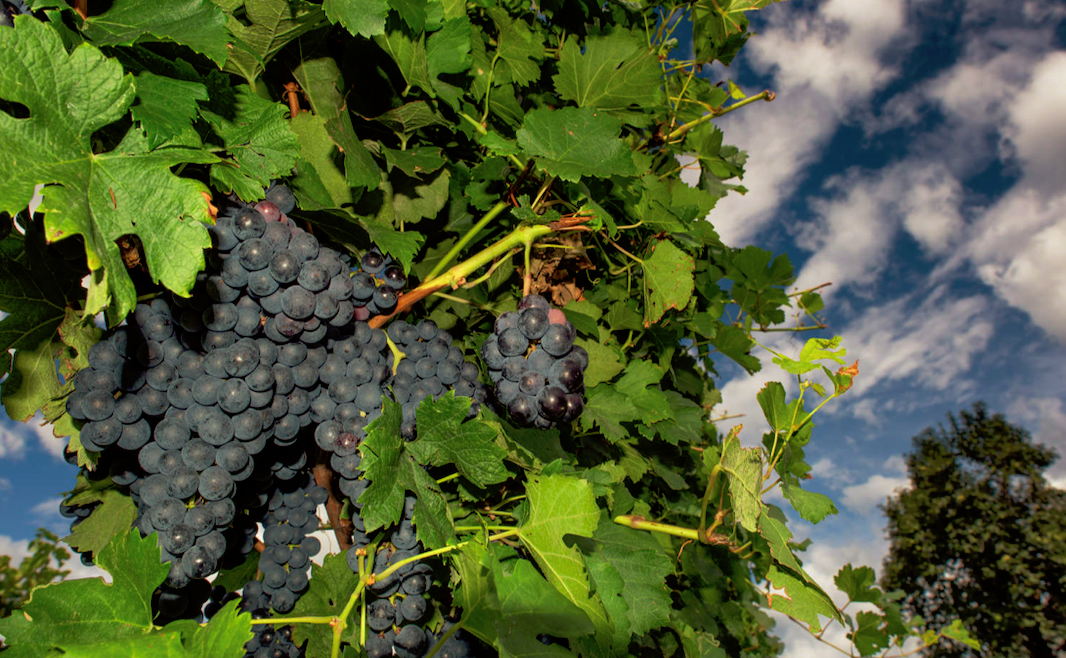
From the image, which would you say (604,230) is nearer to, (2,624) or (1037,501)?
(2,624)

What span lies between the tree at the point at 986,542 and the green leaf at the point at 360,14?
1283 centimetres

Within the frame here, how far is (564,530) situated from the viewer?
87 cm

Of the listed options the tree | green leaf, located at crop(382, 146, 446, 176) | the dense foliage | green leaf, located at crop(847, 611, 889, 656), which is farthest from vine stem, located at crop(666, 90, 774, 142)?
the tree

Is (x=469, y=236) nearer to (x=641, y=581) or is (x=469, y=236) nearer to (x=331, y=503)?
(x=331, y=503)

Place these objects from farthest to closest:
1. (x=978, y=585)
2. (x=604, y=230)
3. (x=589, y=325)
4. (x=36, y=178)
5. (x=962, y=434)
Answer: (x=962, y=434)
(x=978, y=585)
(x=604, y=230)
(x=589, y=325)
(x=36, y=178)

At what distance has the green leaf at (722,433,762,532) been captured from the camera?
113 centimetres

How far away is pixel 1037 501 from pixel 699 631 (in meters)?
12.7

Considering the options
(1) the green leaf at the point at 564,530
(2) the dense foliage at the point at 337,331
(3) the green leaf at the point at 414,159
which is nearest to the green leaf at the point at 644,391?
(2) the dense foliage at the point at 337,331

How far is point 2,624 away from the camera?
677mm

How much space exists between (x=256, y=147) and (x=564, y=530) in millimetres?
712

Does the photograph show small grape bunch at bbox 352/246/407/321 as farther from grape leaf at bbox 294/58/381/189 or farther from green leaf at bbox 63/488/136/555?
green leaf at bbox 63/488/136/555

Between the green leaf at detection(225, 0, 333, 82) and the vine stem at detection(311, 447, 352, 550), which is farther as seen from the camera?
the vine stem at detection(311, 447, 352, 550)

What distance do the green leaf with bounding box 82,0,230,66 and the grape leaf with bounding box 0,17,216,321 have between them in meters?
0.08

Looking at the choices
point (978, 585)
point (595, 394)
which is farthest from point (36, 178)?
point (978, 585)
